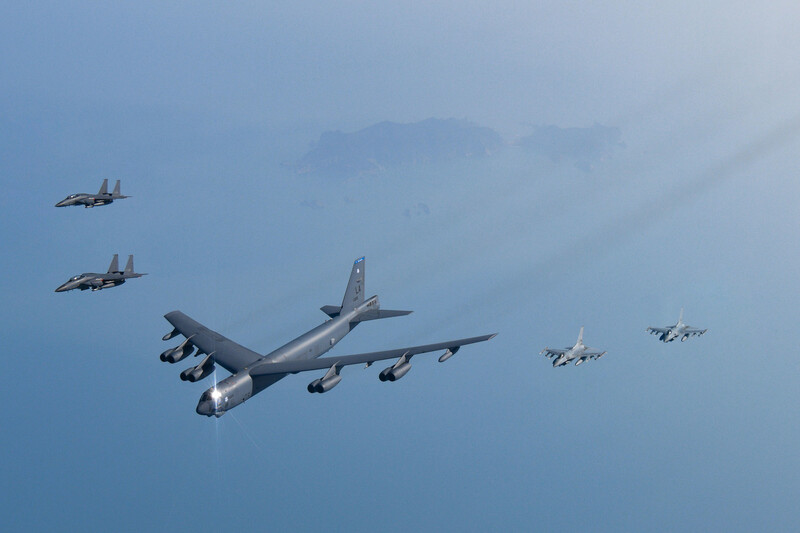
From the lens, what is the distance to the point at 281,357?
2601 inches

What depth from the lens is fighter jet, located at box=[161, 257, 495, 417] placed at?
2349 inches

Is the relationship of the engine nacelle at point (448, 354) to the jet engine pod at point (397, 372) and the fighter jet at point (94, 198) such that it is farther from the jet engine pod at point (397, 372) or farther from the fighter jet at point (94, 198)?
the fighter jet at point (94, 198)

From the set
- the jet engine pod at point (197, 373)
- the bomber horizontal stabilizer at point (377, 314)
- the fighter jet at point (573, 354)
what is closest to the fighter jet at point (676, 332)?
the fighter jet at point (573, 354)

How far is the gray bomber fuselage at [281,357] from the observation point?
57875 millimetres

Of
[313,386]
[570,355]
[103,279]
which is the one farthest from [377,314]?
[103,279]

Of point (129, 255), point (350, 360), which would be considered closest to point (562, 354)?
point (350, 360)

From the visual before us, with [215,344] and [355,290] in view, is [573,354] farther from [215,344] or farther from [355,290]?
[215,344]

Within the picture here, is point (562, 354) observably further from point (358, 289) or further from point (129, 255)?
point (129, 255)

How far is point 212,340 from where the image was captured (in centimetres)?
7025

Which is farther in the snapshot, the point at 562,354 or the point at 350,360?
the point at 562,354

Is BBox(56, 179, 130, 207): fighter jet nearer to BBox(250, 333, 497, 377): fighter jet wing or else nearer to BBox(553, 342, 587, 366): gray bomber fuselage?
BBox(250, 333, 497, 377): fighter jet wing

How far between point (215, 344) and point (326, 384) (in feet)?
48.8

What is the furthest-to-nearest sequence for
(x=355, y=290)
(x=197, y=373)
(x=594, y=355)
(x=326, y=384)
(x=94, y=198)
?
(x=94, y=198) < (x=594, y=355) < (x=355, y=290) < (x=197, y=373) < (x=326, y=384)

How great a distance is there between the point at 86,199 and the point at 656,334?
81665 mm
